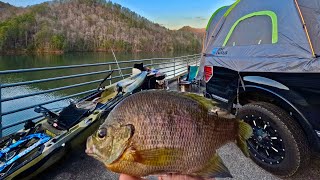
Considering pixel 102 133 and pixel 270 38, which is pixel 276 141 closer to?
pixel 270 38

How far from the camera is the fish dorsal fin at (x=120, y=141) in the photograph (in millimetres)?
720

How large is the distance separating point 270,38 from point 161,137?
2.50 metres

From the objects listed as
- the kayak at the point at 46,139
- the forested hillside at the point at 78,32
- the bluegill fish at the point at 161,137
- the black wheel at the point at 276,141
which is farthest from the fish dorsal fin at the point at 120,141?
the forested hillside at the point at 78,32

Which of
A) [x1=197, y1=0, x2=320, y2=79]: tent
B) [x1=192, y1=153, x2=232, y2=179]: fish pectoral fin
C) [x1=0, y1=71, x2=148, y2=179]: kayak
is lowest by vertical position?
[x1=0, y1=71, x2=148, y2=179]: kayak

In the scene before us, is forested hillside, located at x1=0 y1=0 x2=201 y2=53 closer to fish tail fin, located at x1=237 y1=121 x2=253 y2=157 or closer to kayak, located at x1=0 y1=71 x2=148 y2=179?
kayak, located at x1=0 y1=71 x2=148 y2=179

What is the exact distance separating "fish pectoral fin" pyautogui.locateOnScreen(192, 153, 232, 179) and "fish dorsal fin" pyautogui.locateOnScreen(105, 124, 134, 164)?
0.26 meters

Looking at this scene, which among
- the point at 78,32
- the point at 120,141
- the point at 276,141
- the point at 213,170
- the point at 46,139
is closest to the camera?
the point at 120,141

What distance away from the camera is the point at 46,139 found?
278cm

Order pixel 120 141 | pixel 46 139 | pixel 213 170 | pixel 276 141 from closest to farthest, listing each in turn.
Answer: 1. pixel 120 141
2. pixel 213 170
3. pixel 276 141
4. pixel 46 139

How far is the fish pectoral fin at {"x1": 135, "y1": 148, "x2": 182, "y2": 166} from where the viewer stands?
2.37 ft

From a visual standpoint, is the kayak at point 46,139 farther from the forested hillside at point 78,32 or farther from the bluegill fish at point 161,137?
the forested hillside at point 78,32

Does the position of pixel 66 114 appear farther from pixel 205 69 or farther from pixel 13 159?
pixel 205 69

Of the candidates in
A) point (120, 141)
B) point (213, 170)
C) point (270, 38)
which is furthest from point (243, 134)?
point (270, 38)

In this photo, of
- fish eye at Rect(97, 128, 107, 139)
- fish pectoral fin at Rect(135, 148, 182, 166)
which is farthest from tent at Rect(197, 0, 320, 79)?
fish eye at Rect(97, 128, 107, 139)
